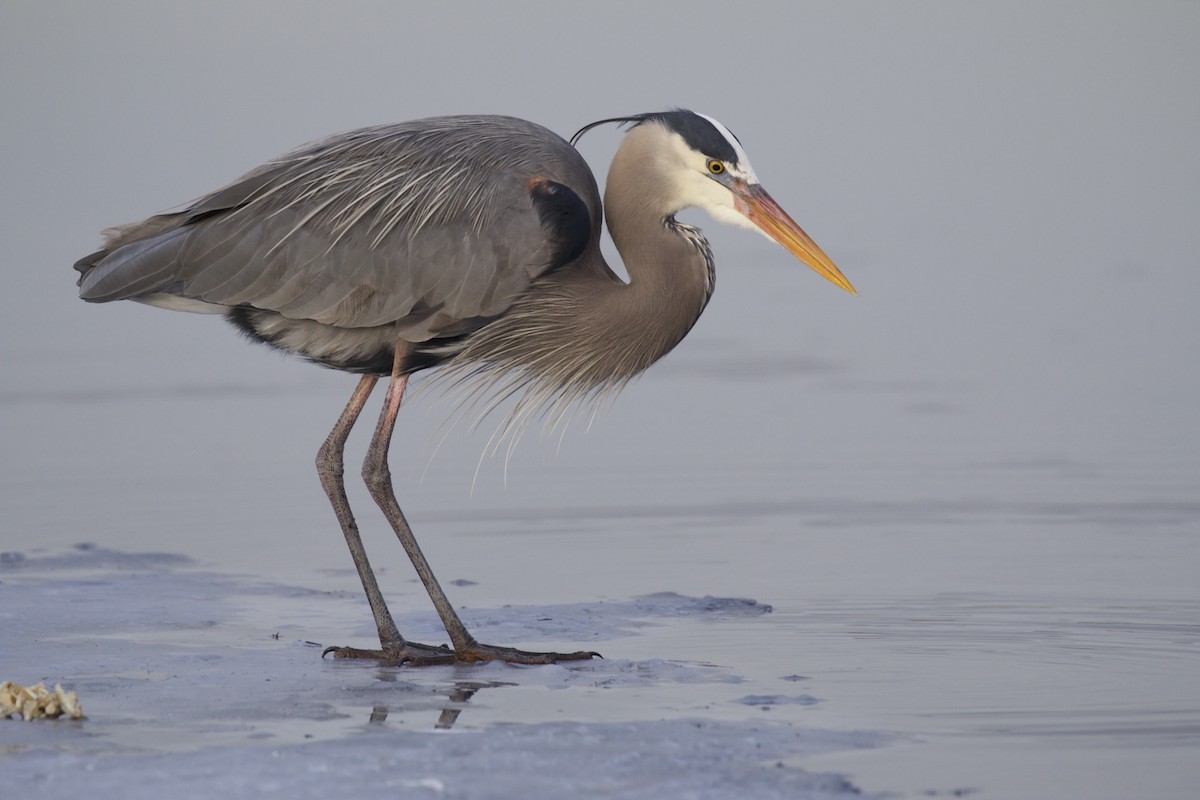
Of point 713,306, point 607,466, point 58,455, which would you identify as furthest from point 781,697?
point 713,306

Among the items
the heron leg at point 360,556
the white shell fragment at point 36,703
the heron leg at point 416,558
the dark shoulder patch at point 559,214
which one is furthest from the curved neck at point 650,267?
the white shell fragment at point 36,703

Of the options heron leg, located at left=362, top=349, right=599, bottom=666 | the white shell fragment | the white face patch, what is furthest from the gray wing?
the white shell fragment

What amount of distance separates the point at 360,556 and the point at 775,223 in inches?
83.9

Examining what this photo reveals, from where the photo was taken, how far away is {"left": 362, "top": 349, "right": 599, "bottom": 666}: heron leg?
6.59 metres

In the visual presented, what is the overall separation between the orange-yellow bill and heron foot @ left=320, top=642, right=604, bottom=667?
1947 millimetres

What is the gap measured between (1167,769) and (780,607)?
230cm

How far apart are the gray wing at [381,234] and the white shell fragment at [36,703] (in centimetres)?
223

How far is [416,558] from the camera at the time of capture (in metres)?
7.02

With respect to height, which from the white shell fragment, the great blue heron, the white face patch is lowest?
the white shell fragment

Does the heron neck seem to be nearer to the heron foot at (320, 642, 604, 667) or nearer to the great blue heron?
the great blue heron

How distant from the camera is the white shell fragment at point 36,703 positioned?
217 inches

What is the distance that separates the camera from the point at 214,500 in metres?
9.59

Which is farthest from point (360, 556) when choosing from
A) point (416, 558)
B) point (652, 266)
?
point (652, 266)

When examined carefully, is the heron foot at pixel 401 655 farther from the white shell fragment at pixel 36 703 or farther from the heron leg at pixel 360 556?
the white shell fragment at pixel 36 703
